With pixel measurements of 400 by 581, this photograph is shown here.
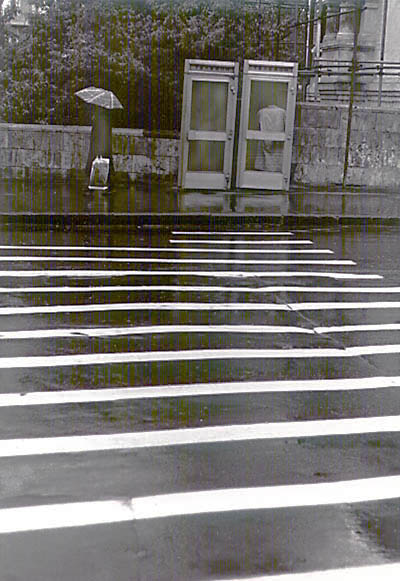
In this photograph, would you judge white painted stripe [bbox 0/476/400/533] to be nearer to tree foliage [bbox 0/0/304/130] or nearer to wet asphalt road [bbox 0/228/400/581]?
wet asphalt road [bbox 0/228/400/581]

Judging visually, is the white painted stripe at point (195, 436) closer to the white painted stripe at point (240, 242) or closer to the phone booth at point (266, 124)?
the white painted stripe at point (240, 242)

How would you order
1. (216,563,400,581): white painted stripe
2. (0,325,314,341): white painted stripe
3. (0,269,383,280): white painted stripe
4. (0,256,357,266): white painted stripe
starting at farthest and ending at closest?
(0,256,357,266): white painted stripe → (0,269,383,280): white painted stripe → (0,325,314,341): white painted stripe → (216,563,400,581): white painted stripe

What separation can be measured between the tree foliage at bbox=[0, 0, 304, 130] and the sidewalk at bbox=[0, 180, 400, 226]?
4545mm

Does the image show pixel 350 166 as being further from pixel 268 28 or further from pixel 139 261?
pixel 139 261

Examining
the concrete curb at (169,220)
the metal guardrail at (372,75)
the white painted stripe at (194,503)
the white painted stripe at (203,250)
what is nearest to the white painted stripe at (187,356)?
the white painted stripe at (194,503)

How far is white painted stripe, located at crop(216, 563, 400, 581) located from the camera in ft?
13.4

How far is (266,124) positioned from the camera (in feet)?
62.2

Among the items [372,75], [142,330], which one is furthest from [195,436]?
[372,75]

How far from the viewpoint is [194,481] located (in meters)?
5.09

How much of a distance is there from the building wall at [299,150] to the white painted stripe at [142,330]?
11.6 meters

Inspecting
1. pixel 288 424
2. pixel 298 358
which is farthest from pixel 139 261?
pixel 288 424

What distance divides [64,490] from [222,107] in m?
14.5

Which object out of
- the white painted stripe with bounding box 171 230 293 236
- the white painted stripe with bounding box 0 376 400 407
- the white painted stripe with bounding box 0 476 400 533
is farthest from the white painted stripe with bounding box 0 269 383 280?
the white painted stripe with bounding box 0 476 400 533

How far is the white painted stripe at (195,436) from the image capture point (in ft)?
18.2
